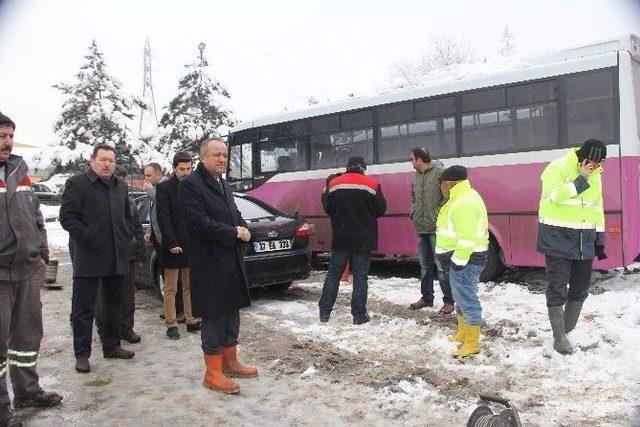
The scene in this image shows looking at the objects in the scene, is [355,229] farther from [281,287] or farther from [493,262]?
[493,262]

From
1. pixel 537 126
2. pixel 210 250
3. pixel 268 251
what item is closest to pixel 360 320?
pixel 268 251

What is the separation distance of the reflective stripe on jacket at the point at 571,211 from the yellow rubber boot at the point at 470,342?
3.24 feet

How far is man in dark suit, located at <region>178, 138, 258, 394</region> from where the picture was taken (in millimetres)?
4125

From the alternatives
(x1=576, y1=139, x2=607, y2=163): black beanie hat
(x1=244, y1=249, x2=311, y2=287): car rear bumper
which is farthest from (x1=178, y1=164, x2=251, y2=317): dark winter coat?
(x1=576, y1=139, x2=607, y2=163): black beanie hat

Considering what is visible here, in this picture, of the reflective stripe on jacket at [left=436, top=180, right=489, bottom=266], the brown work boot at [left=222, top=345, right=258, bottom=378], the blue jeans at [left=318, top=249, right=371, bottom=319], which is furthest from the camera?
the blue jeans at [left=318, top=249, right=371, bottom=319]

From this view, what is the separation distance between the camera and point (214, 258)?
4176mm

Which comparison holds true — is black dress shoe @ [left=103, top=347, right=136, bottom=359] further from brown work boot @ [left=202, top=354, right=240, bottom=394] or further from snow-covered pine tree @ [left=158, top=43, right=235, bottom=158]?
snow-covered pine tree @ [left=158, top=43, right=235, bottom=158]

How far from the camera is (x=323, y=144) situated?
34.3 feet

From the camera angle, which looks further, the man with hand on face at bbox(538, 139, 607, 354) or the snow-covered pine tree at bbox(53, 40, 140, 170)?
the snow-covered pine tree at bbox(53, 40, 140, 170)

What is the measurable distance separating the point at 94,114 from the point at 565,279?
3215 cm

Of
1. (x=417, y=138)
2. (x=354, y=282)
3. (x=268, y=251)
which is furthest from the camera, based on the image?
(x=417, y=138)

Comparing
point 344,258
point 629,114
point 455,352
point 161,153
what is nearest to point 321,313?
point 344,258

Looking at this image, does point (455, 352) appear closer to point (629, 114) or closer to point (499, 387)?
point (499, 387)

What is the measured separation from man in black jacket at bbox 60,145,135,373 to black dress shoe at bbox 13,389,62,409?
0.77 metres
